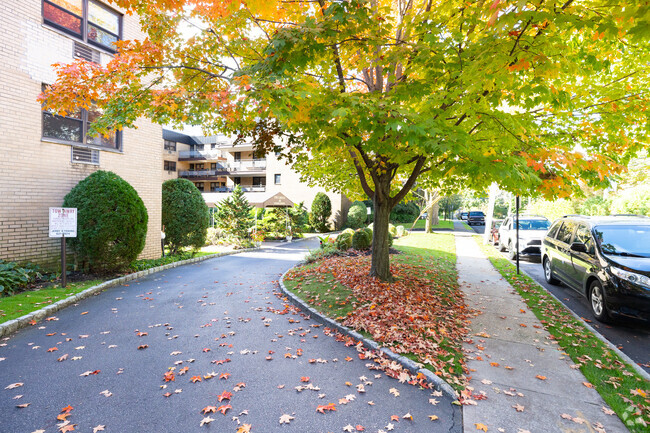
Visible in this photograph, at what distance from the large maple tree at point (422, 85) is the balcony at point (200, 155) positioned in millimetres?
37086

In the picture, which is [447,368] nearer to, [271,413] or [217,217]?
[271,413]

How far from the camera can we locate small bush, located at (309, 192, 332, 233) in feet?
86.8

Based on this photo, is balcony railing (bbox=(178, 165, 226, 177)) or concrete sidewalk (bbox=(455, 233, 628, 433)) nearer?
concrete sidewalk (bbox=(455, 233, 628, 433))

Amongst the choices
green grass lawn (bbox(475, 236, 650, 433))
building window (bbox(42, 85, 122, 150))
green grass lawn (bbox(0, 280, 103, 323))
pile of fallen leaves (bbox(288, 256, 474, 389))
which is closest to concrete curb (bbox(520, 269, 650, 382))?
green grass lawn (bbox(475, 236, 650, 433))

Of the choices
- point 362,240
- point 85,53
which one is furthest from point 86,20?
point 362,240

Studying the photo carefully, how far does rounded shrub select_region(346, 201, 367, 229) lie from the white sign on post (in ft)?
68.9

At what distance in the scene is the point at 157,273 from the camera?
9883 mm

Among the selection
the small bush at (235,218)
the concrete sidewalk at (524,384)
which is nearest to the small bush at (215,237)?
the small bush at (235,218)

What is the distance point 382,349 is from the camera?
447 cm

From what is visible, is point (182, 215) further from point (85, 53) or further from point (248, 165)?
point (248, 165)

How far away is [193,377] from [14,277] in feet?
20.1

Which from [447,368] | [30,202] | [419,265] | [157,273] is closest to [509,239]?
[419,265]

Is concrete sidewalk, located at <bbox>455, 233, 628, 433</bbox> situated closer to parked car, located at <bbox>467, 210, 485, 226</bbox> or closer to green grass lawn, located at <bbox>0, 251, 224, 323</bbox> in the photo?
green grass lawn, located at <bbox>0, 251, 224, 323</bbox>

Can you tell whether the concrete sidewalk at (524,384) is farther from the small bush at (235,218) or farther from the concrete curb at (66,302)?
Answer: the small bush at (235,218)
